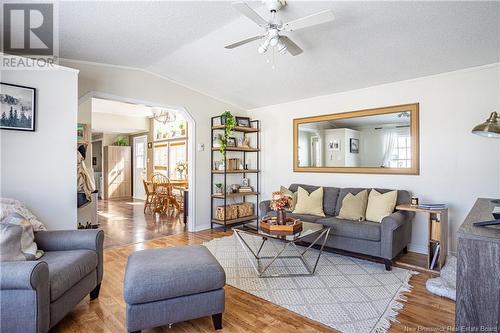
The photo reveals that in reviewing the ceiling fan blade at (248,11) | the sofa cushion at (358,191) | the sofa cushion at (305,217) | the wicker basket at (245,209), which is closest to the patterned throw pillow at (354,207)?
the sofa cushion at (358,191)

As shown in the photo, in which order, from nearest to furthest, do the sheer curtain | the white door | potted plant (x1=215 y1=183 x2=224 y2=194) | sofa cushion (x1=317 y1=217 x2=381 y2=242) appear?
1. sofa cushion (x1=317 y1=217 x2=381 y2=242)
2. the sheer curtain
3. potted plant (x1=215 y1=183 x2=224 y2=194)
4. the white door

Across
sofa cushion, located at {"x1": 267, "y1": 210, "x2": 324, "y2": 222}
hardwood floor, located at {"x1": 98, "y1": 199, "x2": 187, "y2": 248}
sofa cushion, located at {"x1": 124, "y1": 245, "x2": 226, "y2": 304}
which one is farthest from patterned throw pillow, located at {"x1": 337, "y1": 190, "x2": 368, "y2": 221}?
hardwood floor, located at {"x1": 98, "y1": 199, "x2": 187, "y2": 248}

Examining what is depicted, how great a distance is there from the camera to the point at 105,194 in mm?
9094

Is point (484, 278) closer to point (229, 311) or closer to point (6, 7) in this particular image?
point (229, 311)

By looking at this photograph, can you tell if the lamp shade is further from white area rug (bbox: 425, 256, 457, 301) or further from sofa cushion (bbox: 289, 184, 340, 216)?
sofa cushion (bbox: 289, 184, 340, 216)

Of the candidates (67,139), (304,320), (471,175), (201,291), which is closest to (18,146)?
(67,139)

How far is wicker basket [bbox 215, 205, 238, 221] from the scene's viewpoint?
16.3 feet

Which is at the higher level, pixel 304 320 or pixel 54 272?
pixel 54 272

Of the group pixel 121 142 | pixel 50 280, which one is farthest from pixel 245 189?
pixel 121 142

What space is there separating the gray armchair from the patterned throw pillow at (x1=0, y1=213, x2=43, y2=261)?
0.44 feet

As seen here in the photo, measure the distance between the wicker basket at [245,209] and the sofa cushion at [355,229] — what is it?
201 cm

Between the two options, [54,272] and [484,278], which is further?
[54,272]

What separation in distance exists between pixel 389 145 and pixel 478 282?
3062mm

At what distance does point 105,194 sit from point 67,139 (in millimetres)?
6978
